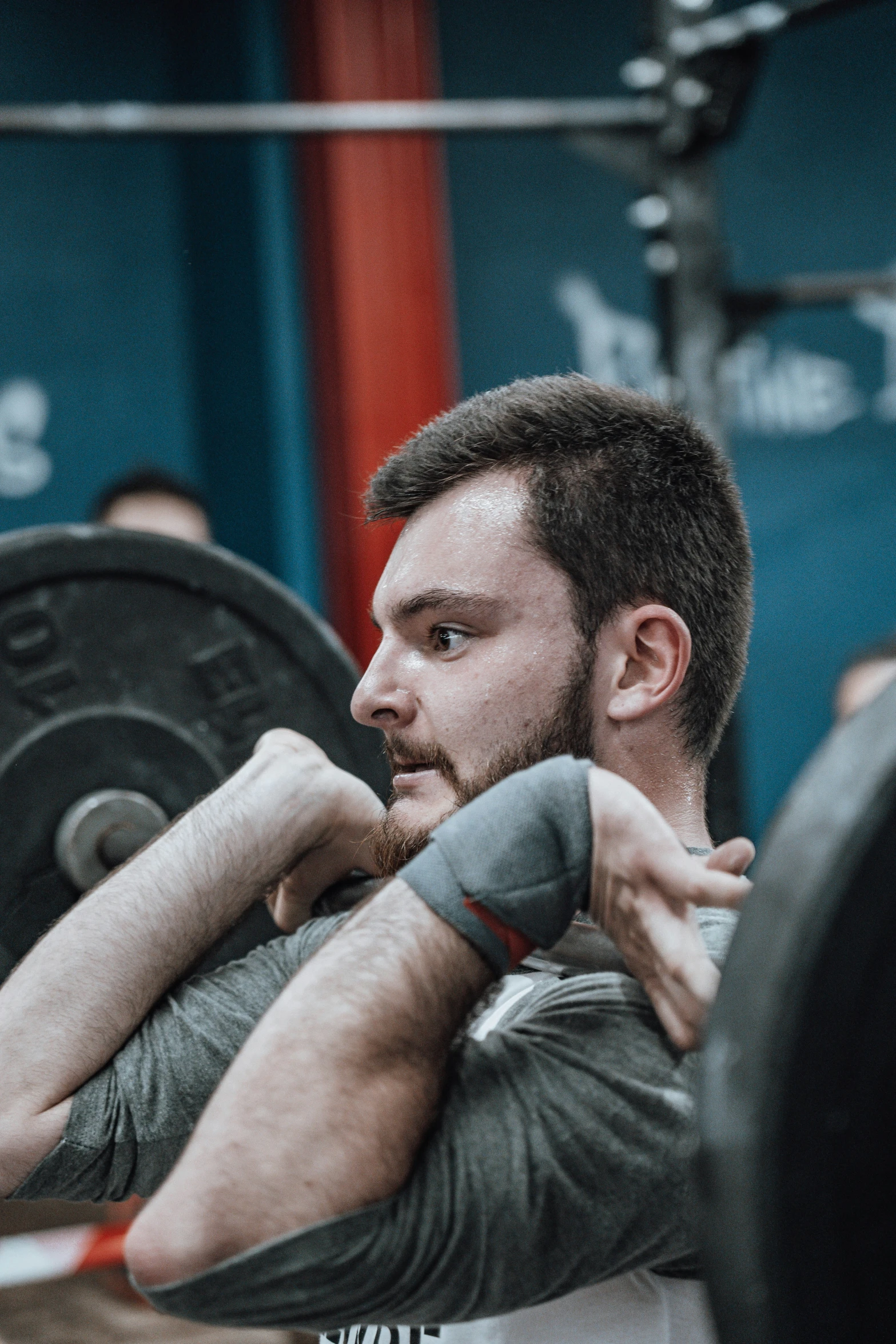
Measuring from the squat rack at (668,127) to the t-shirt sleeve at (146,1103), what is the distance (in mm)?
1608

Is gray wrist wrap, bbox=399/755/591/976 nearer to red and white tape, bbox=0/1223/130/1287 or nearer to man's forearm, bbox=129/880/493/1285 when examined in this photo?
man's forearm, bbox=129/880/493/1285

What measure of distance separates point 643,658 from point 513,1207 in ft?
1.62

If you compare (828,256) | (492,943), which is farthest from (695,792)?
(828,256)

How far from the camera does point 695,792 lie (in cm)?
126

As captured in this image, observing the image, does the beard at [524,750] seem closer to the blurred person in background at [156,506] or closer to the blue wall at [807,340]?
the blurred person in background at [156,506]

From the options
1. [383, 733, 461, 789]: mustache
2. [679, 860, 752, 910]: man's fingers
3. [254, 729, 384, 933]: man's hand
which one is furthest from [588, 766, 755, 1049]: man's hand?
[254, 729, 384, 933]: man's hand

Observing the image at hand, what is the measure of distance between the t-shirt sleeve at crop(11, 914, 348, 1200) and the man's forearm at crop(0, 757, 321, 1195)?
2cm

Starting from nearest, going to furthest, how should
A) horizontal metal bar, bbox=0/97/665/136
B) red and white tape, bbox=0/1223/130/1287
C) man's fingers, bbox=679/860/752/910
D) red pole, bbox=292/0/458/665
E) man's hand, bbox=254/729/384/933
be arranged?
man's fingers, bbox=679/860/752/910
man's hand, bbox=254/729/384/933
red and white tape, bbox=0/1223/130/1287
horizontal metal bar, bbox=0/97/665/136
red pole, bbox=292/0/458/665

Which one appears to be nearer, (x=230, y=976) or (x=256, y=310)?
(x=230, y=976)

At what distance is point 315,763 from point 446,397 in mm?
2709

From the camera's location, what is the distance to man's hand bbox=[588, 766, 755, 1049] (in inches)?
33.6

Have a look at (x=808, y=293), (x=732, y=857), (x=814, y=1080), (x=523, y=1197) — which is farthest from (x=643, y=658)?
(x=808, y=293)

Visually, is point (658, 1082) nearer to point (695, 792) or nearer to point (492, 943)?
point (492, 943)

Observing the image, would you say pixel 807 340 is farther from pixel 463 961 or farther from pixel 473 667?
pixel 463 961
